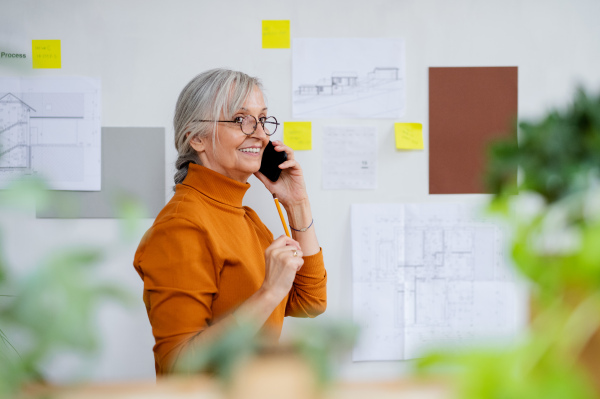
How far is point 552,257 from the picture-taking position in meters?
0.29

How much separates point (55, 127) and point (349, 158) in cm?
96

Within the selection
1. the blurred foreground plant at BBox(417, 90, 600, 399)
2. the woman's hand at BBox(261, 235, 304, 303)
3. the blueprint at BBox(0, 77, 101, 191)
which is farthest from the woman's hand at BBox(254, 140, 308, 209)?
the blurred foreground plant at BBox(417, 90, 600, 399)

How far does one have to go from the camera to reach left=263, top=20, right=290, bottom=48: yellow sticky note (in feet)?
5.05

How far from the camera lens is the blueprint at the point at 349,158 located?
1560 mm

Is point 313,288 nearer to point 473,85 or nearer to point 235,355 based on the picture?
point 473,85

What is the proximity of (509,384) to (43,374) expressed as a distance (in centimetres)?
30

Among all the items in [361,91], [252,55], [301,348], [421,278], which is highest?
[252,55]

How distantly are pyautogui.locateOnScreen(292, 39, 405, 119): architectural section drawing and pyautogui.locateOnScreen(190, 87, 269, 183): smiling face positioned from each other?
31 centimetres

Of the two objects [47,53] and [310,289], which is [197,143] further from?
[47,53]

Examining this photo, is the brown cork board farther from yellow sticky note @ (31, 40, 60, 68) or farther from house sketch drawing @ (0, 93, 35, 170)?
house sketch drawing @ (0, 93, 35, 170)

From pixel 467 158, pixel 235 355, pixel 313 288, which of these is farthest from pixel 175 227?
pixel 467 158

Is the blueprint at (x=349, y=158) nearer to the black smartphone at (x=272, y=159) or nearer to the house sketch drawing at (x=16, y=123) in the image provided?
the black smartphone at (x=272, y=159)

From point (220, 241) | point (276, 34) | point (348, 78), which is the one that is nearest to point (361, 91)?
point (348, 78)

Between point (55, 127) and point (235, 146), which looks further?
point (55, 127)
